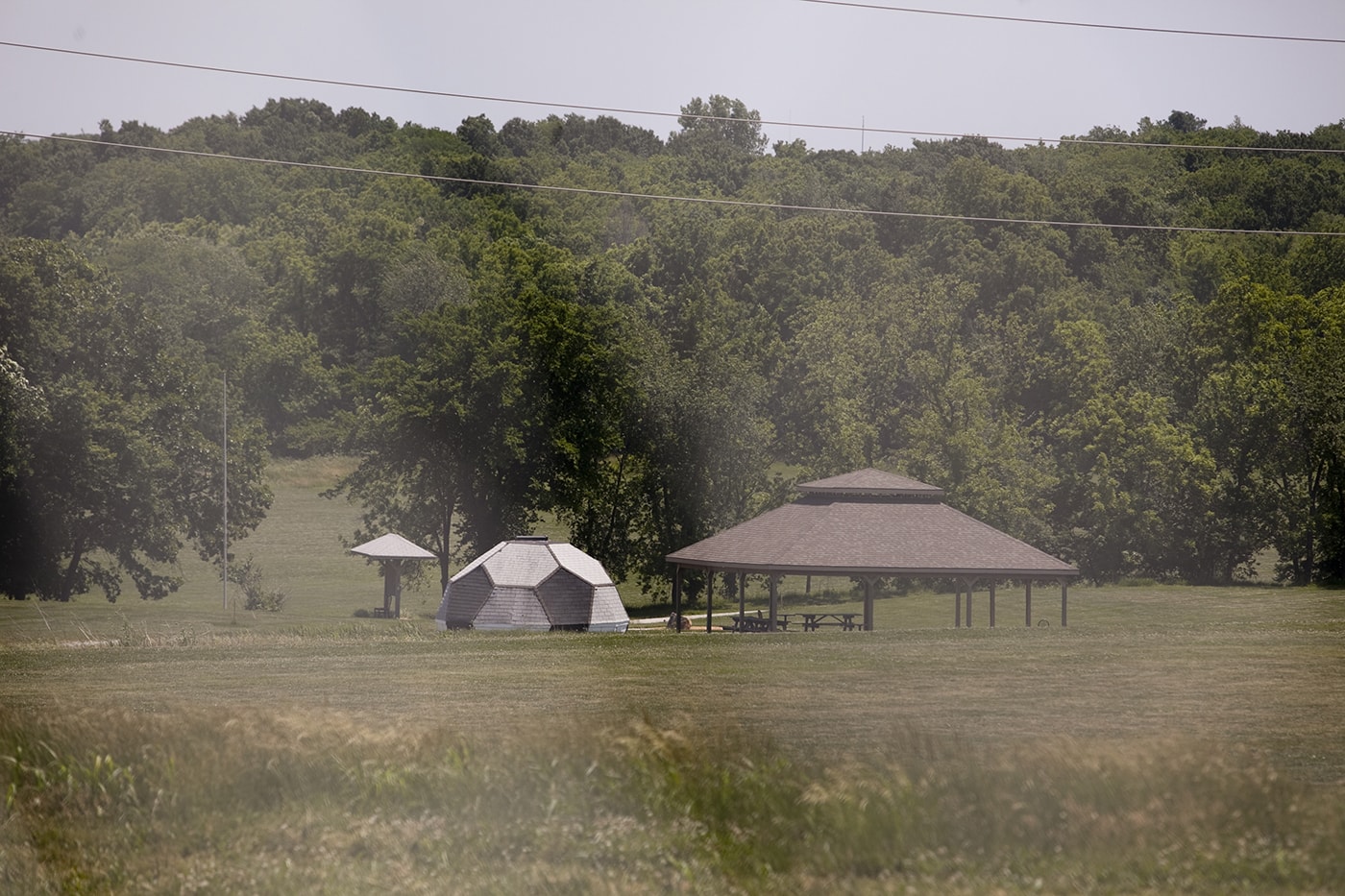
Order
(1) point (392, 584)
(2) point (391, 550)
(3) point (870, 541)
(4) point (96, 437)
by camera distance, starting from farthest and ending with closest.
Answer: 1. (1) point (392, 584)
2. (2) point (391, 550)
3. (4) point (96, 437)
4. (3) point (870, 541)

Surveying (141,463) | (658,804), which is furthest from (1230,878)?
(141,463)

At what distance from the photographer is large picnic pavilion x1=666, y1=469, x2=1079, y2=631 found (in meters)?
44.3

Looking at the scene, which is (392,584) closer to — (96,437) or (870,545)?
(96,437)

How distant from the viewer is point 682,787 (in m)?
14.4

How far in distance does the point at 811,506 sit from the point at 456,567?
25741 mm

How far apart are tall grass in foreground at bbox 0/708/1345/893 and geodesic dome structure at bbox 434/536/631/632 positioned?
35.9 meters

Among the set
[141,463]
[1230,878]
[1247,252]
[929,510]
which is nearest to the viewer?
[1230,878]

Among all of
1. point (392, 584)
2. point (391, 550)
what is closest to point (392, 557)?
point (391, 550)

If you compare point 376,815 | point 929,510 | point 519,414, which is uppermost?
point 519,414

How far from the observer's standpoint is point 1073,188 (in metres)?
110

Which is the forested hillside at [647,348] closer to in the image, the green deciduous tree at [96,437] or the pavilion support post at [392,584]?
the green deciduous tree at [96,437]

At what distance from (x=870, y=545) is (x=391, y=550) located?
21.7m

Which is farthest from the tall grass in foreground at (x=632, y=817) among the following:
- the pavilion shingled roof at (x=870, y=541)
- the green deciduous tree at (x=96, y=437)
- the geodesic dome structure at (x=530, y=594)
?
the green deciduous tree at (x=96, y=437)

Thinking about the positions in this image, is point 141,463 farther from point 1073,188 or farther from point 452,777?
point 1073,188
